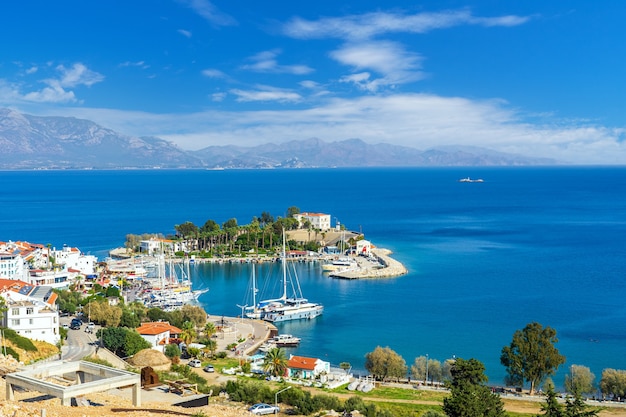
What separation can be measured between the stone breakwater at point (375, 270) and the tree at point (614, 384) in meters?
30.8

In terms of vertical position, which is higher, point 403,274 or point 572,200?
point 572,200

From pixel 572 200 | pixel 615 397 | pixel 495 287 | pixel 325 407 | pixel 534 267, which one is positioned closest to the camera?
pixel 325 407

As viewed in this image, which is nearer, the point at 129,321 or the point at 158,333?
the point at 158,333

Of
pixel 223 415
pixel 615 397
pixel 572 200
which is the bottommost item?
pixel 615 397

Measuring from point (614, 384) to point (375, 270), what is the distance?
3363 cm

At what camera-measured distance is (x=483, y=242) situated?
7919 centimetres

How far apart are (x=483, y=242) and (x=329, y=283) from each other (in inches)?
1264

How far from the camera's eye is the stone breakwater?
57.6 meters

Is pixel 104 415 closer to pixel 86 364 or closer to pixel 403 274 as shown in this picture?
pixel 86 364

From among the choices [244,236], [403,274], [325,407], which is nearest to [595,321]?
[403,274]

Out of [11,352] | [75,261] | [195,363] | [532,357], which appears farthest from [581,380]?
[75,261]

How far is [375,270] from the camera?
195 feet

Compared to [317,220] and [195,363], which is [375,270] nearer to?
[317,220]

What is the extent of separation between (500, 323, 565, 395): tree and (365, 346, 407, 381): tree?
4886mm
